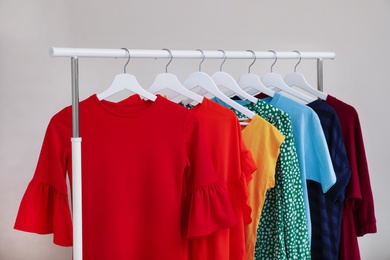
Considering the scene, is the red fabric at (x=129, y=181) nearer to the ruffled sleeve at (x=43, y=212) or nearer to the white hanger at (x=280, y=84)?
the ruffled sleeve at (x=43, y=212)

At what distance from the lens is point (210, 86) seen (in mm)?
2016

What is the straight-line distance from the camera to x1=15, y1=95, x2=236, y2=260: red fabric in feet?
5.95

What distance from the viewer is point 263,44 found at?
3.14 metres

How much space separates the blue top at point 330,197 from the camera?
2.19m

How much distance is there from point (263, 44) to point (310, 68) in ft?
1.03

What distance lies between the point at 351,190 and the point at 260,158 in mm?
416

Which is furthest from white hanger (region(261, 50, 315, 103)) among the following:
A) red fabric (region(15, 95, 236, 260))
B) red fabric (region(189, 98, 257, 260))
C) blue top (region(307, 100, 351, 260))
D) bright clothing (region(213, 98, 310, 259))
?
red fabric (region(15, 95, 236, 260))

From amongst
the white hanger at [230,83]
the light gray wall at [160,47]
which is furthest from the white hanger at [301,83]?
the light gray wall at [160,47]

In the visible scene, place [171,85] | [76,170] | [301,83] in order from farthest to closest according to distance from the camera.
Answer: [301,83]
[171,85]
[76,170]

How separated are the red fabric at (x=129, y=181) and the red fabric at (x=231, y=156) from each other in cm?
11

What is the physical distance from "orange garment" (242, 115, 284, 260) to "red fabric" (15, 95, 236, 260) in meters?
0.24

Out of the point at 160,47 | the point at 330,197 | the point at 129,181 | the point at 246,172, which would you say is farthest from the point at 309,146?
the point at 160,47

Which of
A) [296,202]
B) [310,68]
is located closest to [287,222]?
[296,202]

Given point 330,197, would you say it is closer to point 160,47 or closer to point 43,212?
point 43,212
